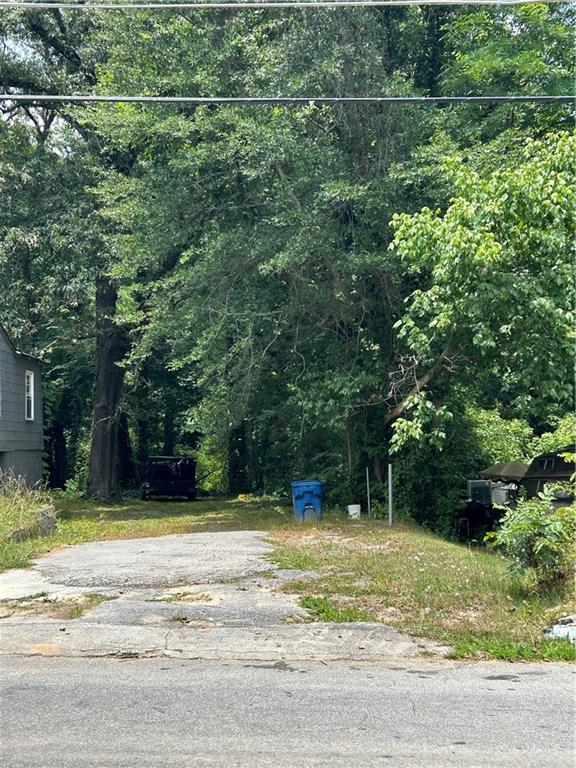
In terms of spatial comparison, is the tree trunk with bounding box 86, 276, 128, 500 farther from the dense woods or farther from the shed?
the shed

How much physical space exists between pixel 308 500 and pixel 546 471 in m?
6.66

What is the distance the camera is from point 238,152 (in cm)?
1873

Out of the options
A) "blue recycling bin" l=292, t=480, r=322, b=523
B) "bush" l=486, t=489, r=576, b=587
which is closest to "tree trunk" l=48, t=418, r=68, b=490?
"blue recycling bin" l=292, t=480, r=322, b=523

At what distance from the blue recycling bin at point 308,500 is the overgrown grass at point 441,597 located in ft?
17.6

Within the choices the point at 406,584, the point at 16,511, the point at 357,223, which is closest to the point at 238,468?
the point at 357,223

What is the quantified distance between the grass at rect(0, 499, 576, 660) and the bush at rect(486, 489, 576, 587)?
26cm

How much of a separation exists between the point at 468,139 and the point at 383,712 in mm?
15327

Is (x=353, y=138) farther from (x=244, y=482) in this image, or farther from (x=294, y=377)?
(x=244, y=482)

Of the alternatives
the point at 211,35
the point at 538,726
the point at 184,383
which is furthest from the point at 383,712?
the point at 184,383

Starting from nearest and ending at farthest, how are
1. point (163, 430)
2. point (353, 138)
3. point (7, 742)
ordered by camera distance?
point (7, 742) → point (353, 138) → point (163, 430)

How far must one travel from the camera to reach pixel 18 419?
2311 centimetres

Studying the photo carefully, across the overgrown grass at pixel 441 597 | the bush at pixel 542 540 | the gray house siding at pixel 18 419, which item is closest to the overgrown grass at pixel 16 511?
the overgrown grass at pixel 441 597

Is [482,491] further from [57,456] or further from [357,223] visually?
[57,456]

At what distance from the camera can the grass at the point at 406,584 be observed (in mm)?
7703
